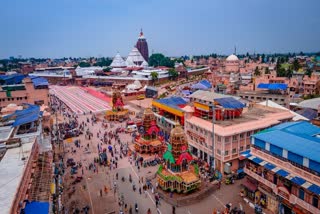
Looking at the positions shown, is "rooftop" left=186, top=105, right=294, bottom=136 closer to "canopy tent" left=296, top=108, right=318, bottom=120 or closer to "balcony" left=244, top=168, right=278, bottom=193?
"balcony" left=244, top=168, right=278, bottom=193

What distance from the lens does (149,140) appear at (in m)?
30.9

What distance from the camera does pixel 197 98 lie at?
101 ft

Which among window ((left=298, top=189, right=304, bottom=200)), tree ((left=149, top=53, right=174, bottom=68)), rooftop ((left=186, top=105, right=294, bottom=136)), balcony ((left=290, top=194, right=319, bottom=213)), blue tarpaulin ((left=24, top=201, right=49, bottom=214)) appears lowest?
balcony ((left=290, top=194, right=319, bottom=213))

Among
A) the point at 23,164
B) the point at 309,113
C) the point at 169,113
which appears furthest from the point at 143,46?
the point at 23,164

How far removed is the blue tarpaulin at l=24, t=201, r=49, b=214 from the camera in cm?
1463

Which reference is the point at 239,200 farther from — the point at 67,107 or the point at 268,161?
the point at 67,107

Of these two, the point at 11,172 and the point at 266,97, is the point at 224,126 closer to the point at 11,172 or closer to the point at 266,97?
the point at 11,172

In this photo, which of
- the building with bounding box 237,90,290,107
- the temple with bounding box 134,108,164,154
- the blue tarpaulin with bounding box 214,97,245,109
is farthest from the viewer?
the building with bounding box 237,90,290,107

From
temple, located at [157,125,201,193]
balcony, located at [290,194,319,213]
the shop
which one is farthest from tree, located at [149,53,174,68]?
balcony, located at [290,194,319,213]

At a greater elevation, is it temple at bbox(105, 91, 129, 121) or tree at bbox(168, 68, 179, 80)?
tree at bbox(168, 68, 179, 80)

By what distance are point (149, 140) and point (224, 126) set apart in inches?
380

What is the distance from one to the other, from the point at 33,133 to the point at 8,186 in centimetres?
1039

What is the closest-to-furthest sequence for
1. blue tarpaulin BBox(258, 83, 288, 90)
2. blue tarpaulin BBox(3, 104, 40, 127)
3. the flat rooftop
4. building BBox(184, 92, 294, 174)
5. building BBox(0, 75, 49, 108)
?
the flat rooftop
building BBox(184, 92, 294, 174)
blue tarpaulin BBox(3, 104, 40, 127)
building BBox(0, 75, 49, 108)
blue tarpaulin BBox(258, 83, 288, 90)

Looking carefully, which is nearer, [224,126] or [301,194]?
[301,194]
